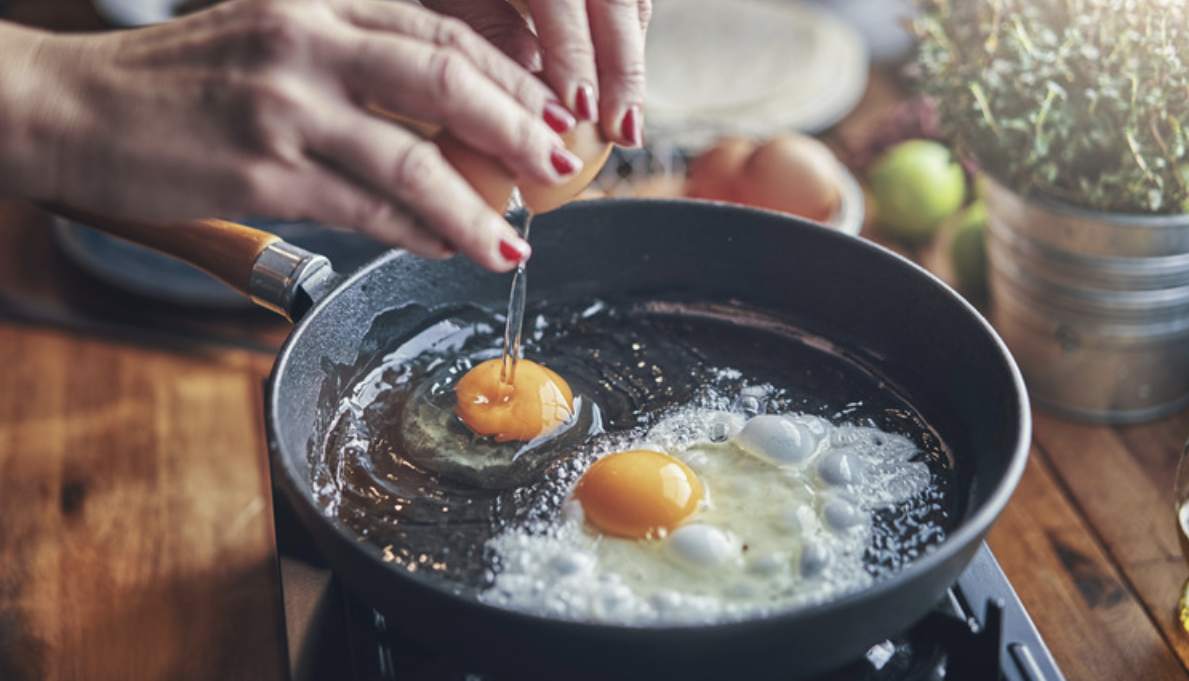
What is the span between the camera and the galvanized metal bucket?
4.74 feet

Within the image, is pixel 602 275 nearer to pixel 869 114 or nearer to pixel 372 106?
pixel 372 106

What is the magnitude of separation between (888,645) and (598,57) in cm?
63

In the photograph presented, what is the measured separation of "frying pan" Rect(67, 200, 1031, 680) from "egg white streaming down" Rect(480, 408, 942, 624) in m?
0.07

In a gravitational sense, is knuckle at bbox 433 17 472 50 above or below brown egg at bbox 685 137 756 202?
above

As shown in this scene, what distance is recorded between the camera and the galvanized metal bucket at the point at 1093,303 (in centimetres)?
144

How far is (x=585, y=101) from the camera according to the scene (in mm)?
924

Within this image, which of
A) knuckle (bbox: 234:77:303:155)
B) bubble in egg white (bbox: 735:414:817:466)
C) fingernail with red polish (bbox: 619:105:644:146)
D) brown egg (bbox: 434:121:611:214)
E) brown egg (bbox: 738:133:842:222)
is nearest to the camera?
knuckle (bbox: 234:77:303:155)

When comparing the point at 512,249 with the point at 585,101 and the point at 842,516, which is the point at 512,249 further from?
the point at 842,516

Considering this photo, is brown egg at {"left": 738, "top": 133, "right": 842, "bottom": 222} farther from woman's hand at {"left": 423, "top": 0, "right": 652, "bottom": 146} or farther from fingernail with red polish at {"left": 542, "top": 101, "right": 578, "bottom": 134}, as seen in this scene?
fingernail with red polish at {"left": 542, "top": 101, "right": 578, "bottom": 134}

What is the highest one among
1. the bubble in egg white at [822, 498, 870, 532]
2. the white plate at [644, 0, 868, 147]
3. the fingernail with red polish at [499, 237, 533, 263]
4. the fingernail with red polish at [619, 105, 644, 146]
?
the fingernail with red polish at [619, 105, 644, 146]

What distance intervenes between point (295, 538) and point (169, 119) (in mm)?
511

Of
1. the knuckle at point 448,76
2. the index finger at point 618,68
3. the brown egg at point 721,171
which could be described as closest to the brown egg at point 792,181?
the brown egg at point 721,171

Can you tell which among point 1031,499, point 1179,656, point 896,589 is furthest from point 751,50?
point 896,589

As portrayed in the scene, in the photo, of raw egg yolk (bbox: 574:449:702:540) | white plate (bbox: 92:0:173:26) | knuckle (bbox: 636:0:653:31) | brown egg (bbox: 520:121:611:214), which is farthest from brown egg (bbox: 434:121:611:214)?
A: white plate (bbox: 92:0:173:26)
